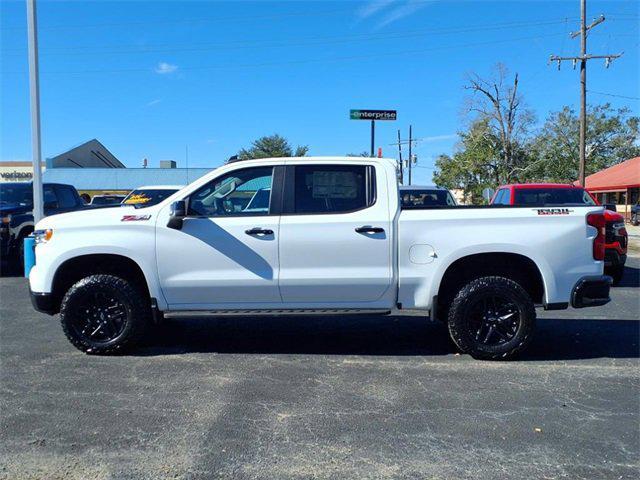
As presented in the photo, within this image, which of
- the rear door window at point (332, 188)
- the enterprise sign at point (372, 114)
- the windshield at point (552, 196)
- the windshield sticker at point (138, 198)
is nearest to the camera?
the rear door window at point (332, 188)

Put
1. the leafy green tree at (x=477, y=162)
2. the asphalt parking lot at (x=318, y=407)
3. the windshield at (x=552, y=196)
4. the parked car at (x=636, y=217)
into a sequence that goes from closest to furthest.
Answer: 1. the asphalt parking lot at (x=318, y=407)
2. the windshield at (x=552, y=196)
3. the parked car at (x=636, y=217)
4. the leafy green tree at (x=477, y=162)

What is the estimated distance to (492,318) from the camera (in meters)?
5.42

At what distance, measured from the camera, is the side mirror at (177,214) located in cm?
523

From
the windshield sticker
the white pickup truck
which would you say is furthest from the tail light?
the windshield sticker

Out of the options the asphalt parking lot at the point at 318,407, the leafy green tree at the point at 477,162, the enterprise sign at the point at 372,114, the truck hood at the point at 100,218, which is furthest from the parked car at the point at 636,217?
the truck hood at the point at 100,218

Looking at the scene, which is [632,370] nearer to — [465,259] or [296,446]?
[465,259]

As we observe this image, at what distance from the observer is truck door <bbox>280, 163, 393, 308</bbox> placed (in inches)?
209

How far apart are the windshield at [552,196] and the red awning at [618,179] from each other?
2591cm

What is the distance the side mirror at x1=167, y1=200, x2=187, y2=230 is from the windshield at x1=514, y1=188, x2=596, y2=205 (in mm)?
7838

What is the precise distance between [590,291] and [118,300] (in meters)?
4.60

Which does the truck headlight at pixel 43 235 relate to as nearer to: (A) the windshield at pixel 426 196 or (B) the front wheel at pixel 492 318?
(B) the front wheel at pixel 492 318

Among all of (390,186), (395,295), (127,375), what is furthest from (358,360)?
(127,375)

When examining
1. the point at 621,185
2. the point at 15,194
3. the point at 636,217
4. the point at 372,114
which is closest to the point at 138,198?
the point at 15,194

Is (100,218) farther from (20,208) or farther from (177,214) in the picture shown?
(20,208)
